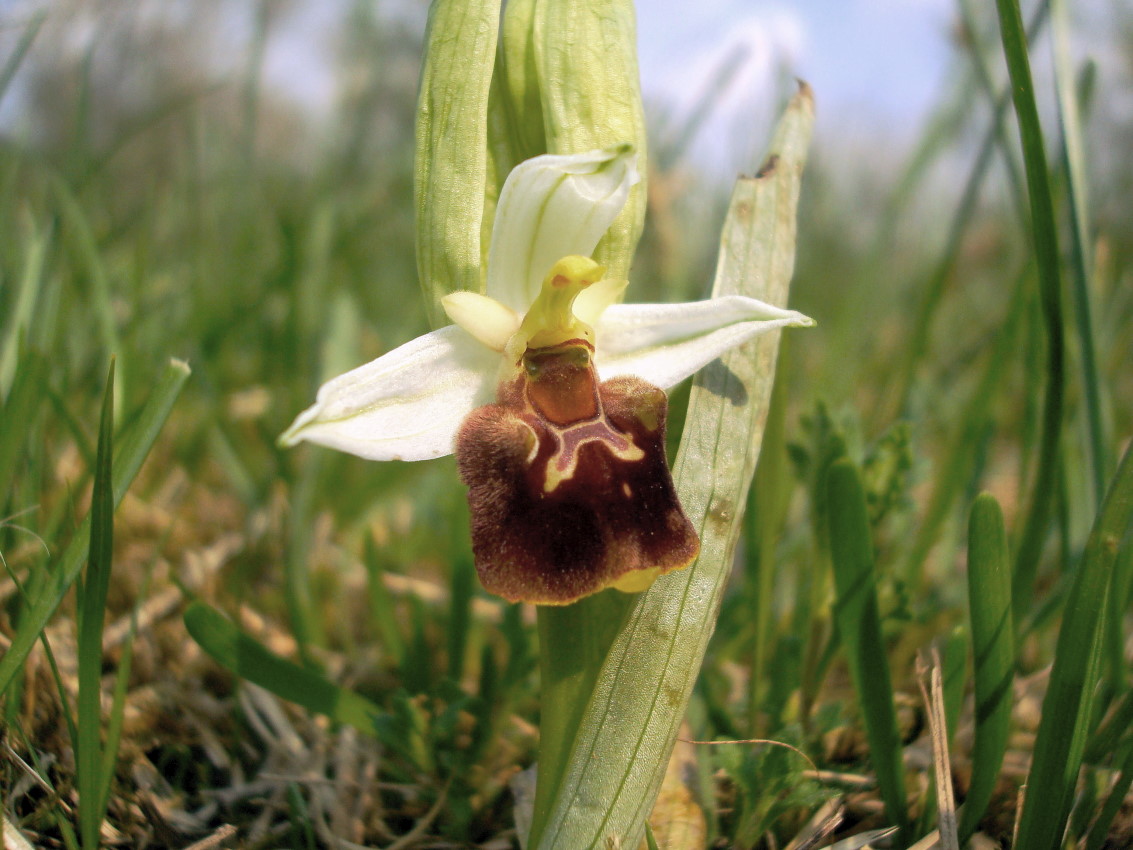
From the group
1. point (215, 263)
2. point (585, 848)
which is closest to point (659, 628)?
point (585, 848)

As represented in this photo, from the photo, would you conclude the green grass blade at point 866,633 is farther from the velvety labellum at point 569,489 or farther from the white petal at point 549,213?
the white petal at point 549,213

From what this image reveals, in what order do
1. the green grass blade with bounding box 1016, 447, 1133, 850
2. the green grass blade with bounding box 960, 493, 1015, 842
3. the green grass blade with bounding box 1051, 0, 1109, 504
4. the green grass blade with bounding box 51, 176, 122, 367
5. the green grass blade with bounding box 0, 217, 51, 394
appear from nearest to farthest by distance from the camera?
the green grass blade with bounding box 1016, 447, 1133, 850, the green grass blade with bounding box 960, 493, 1015, 842, the green grass blade with bounding box 1051, 0, 1109, 504, the green grass blade with bounding box 0, 217, 51, 394, the green grass blade with bounding box 51, 176, 122, 367

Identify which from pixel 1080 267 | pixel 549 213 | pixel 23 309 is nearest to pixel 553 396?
pixel 549 213

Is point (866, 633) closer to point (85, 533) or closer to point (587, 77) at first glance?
point (587, 77)

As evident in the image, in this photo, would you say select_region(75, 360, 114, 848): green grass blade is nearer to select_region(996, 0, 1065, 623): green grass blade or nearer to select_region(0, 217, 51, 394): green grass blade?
select_region(0, 217, 51, 394): green grass blade

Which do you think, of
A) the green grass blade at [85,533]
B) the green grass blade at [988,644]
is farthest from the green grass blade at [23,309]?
the green grass blade at [988,644]

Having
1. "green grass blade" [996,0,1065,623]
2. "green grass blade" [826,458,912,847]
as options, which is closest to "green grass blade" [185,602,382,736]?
"green grass blade" [826,458,912,847]
